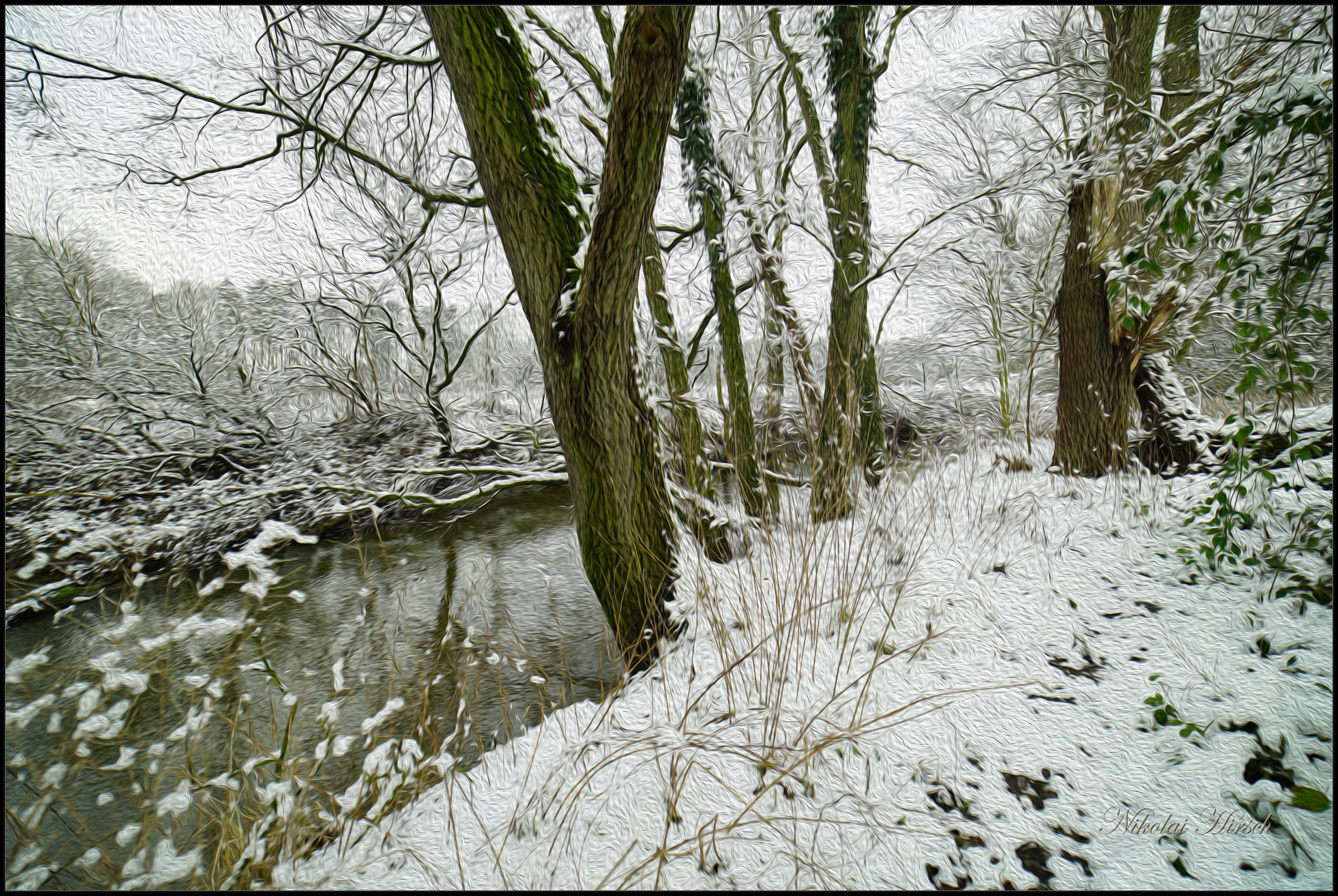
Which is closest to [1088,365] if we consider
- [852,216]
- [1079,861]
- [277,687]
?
[852,216]

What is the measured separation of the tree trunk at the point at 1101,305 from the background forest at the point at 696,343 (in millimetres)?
25

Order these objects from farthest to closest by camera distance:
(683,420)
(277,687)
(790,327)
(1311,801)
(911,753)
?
1. (790,327)
2. (683,420)
3. (277,687)
4. (911,753)
5. (1311,801)

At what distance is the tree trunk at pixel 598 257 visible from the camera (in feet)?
5.55

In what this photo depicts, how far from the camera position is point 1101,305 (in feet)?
10.8

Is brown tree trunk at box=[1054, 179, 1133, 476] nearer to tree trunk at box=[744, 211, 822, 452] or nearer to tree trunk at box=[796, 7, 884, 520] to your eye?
tree trunk at box=[796, 7, 884, 520]

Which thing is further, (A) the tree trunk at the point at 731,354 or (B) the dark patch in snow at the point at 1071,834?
(A) the tree trunk at the point at 731,354

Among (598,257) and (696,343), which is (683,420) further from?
(696,343)

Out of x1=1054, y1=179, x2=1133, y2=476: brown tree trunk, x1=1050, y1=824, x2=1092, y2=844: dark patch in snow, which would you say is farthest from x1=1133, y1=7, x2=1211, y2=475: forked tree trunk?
x1=1050, y1=824, x2=1092, y2=844: dark patch in snow

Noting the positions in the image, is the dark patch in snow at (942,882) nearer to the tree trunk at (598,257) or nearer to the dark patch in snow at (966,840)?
the dark patch in snow at (966,840)

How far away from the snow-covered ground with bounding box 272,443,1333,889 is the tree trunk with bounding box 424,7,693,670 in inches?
10.1

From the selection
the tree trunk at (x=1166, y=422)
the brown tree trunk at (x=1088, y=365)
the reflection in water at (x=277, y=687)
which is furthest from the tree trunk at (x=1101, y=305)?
the reflection in water at (x=277, y=687)

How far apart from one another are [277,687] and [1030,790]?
8.86 feet

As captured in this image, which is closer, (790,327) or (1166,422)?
(790,327)

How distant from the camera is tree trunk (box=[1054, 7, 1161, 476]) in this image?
3.06 meters
